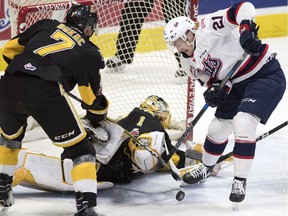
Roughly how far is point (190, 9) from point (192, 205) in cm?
137

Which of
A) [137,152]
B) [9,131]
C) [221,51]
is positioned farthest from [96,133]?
[221,51]

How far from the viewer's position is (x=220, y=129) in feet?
13.5

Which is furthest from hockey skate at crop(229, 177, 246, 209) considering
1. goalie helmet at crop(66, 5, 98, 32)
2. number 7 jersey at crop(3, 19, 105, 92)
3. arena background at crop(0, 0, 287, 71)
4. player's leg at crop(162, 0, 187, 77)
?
arena background at crop(0, 0, 287, 71)

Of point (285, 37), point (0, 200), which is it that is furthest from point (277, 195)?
point (285, 37)

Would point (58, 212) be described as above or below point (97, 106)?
below

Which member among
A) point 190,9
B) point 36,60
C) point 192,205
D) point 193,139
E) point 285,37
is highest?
point 36,60

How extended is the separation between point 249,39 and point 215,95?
0.34m

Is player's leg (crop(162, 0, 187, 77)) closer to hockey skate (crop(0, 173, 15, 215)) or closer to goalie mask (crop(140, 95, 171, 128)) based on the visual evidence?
goalie mask (crop(140, 95, 171, 128))

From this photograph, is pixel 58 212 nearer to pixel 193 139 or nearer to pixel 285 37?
pixel 193 139

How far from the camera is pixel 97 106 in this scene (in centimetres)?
377

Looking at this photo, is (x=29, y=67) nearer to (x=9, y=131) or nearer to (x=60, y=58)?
(x=60, y=58)

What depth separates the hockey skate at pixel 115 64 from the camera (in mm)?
5477

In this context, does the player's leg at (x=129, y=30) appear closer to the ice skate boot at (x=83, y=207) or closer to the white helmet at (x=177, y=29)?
the white helmet at (x=177, y=29)

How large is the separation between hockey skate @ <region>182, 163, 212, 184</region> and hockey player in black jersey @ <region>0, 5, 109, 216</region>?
0.75 meters
